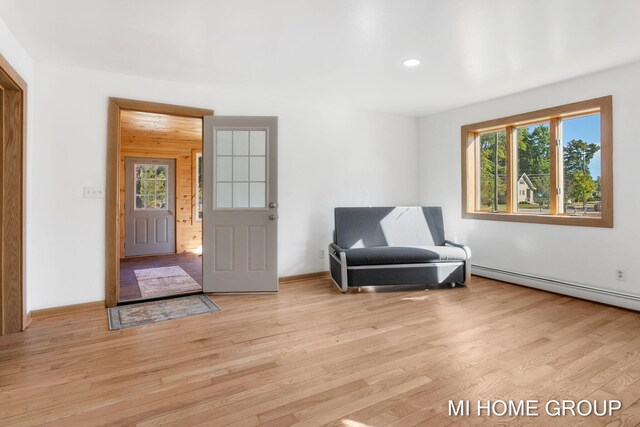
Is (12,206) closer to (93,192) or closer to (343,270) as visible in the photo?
(93,192)

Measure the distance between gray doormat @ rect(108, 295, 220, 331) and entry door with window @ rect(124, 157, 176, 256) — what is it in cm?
372

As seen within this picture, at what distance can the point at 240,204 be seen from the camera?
4027 mm

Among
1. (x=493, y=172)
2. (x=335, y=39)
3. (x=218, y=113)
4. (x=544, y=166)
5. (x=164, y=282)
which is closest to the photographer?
(x=335, y=39)

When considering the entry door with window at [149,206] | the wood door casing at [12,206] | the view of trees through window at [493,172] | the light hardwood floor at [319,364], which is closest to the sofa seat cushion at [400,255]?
the light hardwood floor at [319,364]

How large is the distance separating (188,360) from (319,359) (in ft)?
2.90

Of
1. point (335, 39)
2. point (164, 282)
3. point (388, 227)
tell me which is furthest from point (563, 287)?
point (164, 282)

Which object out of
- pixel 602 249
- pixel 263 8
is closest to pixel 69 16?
pixel 263 8

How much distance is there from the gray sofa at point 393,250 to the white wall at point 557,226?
58 cm

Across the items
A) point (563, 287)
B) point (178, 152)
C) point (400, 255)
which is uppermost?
point (178, 152)

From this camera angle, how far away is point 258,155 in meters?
4.06

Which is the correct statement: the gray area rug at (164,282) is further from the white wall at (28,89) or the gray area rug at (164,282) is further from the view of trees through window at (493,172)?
the view of trees through window at (493,172)

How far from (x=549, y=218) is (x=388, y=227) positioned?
184 centimetres

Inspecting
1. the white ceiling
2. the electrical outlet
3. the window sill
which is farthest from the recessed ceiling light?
the electrical outlet

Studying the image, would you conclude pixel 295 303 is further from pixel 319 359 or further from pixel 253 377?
pixel 253 377
